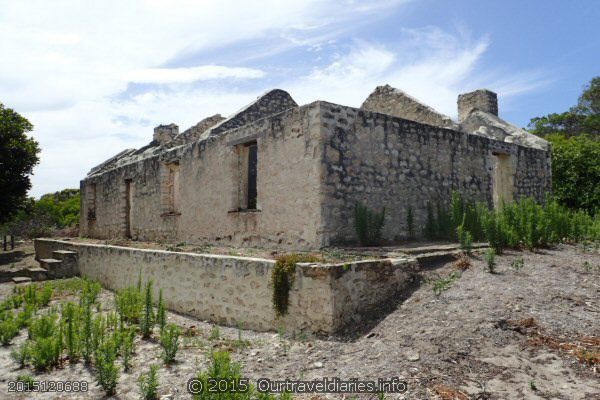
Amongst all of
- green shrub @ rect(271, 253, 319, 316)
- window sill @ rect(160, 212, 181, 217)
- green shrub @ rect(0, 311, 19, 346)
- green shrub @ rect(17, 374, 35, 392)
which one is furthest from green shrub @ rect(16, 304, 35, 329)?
window sill @ rect(160, 212, 181, 217)

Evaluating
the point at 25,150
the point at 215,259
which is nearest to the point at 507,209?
the point at 215,259

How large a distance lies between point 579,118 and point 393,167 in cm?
2852

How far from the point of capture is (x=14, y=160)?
17453mm

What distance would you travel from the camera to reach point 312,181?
7086 millimetres

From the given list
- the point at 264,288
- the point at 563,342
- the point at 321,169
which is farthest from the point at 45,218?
the point at 563,342

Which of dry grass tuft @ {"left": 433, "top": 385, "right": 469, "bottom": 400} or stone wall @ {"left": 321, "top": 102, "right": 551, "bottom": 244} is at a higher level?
stone wall @ {"left": 321, "top": 102, "right": 551, "bottom": 244}

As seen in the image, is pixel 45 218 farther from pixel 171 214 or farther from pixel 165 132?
pixel 171 214

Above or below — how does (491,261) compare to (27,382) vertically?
above

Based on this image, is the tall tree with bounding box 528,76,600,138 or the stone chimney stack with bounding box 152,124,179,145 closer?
the stone chimney stack with bounding box 152,124,179,145

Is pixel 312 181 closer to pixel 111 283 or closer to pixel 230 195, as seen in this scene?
pixel 230 195

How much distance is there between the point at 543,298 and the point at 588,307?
1.37 ft

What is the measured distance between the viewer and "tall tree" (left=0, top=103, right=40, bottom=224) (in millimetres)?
17266

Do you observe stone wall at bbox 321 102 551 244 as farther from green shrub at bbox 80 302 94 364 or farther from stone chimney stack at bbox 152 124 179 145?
stone chimney stack at bbox 152 124 179 145

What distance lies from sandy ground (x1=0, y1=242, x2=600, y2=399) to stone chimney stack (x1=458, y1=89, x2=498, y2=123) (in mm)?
8596
